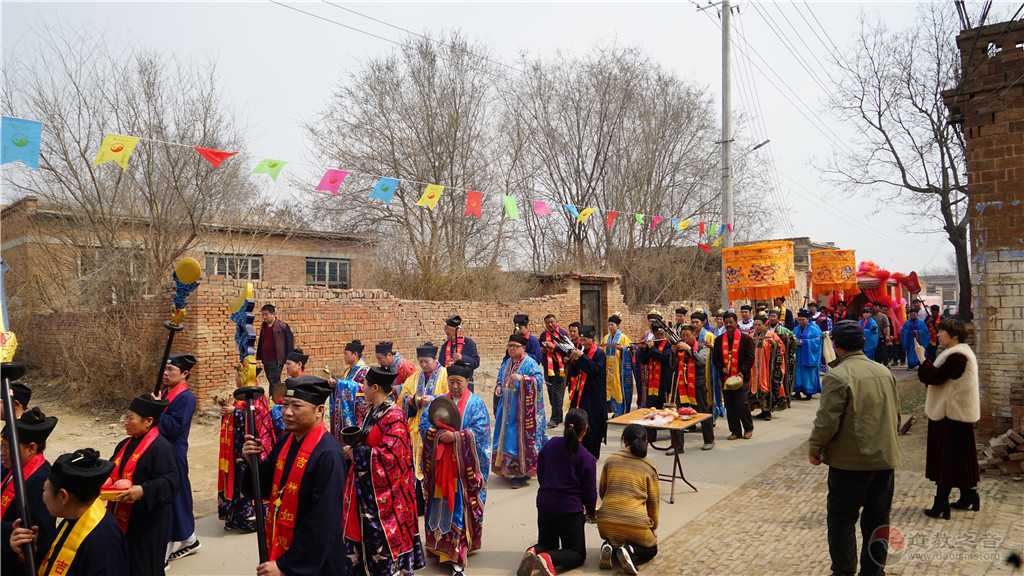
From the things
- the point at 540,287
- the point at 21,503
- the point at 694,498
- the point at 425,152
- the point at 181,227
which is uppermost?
the point at 425,152

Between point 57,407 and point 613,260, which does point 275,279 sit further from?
point 613,260

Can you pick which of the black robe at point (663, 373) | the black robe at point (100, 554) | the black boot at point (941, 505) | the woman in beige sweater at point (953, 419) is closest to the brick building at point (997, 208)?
the woman in beige sweater at point (953, 419)

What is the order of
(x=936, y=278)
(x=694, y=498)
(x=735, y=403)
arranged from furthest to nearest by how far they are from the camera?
1. (x=936, y=278)
2. (x=735, y=403)
3. (x=694, y=498)

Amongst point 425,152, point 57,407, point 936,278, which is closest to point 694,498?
point 57,407

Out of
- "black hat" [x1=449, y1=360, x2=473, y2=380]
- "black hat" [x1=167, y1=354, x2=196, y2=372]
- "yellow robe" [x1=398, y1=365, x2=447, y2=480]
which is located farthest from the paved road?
"black hat" [x1=167, y1=354, x2=196, y2=372]

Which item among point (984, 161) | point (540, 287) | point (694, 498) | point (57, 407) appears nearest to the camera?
point (694, 498)

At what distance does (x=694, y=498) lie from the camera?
7.62 m

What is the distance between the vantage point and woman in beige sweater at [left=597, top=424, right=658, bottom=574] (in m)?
5.41

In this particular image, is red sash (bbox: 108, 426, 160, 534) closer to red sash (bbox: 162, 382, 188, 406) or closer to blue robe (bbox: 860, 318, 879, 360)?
red sash (bbox: 162, 382, 188, 406)

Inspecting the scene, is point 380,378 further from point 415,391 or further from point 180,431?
point 415,391

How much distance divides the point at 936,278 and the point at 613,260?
83517mm

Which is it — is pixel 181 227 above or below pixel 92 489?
above

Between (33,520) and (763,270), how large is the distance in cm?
1517

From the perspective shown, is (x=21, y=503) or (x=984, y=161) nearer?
(x=21, y=503)
